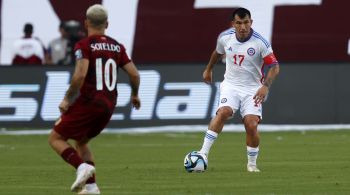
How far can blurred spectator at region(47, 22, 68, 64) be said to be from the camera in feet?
95.7

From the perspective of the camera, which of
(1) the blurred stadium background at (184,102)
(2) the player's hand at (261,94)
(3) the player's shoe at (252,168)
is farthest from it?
(3) the player's shoe at (252,168)

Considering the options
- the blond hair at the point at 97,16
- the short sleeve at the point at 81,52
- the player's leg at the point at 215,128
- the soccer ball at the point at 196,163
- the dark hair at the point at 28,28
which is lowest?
the dark hair at the point at 28,28

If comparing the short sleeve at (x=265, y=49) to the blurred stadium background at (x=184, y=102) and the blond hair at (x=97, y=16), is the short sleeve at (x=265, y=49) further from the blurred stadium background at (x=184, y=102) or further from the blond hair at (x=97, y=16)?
the blond hair at (x=97, y=16)

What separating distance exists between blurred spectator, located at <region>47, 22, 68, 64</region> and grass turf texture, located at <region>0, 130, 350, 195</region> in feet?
12.1

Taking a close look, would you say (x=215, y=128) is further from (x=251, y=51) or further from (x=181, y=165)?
(x=181, y=165)

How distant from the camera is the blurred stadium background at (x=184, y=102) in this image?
50.3 ft

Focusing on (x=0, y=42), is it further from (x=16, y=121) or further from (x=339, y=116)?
(x=339, y=116)

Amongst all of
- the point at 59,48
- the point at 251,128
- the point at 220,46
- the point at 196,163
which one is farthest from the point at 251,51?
the point at 59,48

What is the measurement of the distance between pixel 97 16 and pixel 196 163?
13.0ft

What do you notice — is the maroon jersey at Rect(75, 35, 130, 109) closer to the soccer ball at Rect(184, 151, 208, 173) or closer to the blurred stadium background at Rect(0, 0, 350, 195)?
the blurred stadium background at Rect(0, 0, 350, 195)

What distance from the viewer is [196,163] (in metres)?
16.1

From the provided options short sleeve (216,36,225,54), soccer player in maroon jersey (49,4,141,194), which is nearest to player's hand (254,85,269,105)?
short sleeve (216,36,225,54)

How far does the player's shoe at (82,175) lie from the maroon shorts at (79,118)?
50 cm

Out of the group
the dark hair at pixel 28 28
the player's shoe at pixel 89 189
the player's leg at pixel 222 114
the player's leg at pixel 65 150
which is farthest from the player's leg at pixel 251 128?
the dark hair at pixel 28 28
